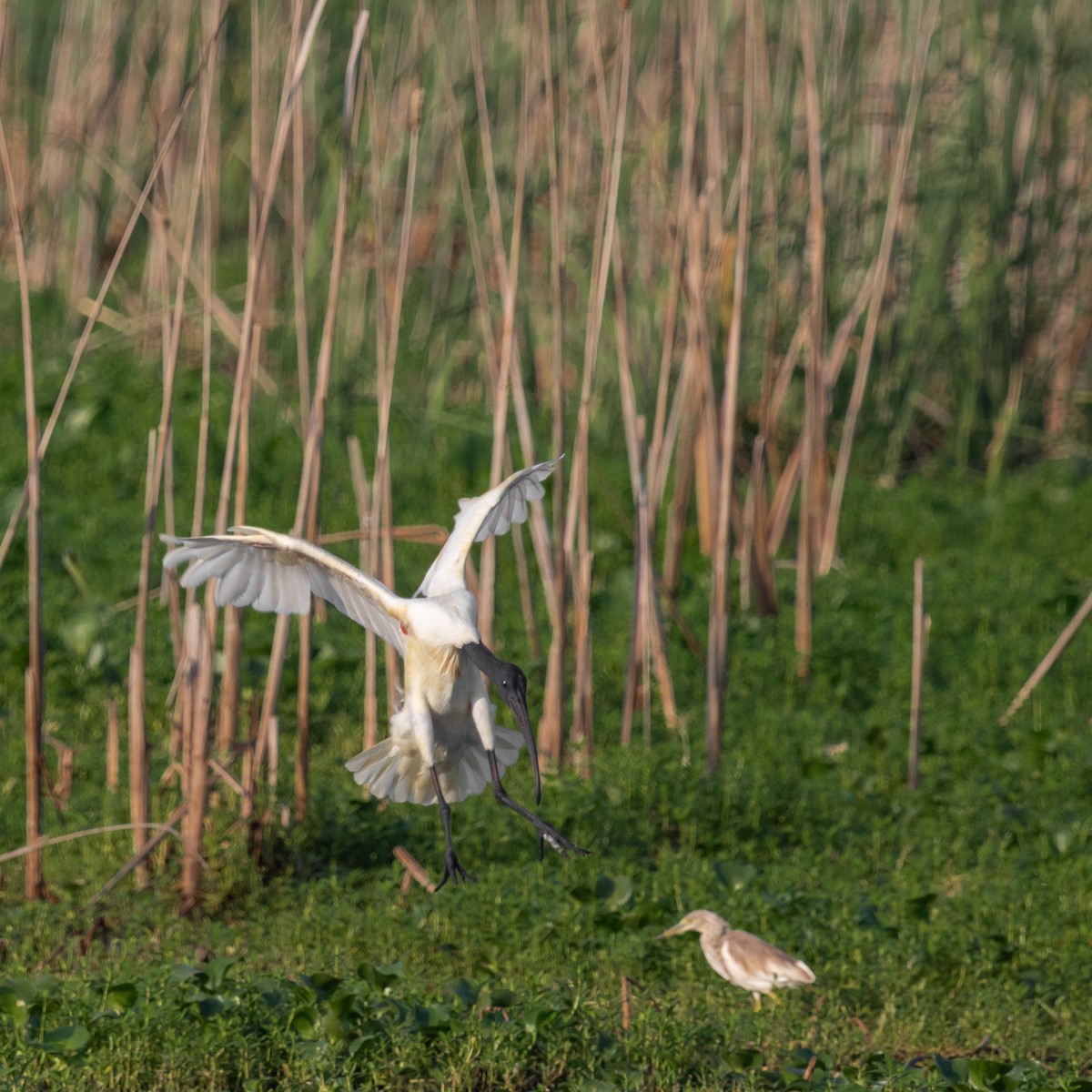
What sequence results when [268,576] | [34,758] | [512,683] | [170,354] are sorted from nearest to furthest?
[512,683], [268,576], [170,354], [34,758]

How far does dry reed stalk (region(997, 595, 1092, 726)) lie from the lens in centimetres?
552

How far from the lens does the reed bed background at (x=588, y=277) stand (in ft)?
16.0

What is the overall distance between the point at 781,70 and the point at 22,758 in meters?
4.04

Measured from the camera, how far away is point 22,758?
A: 5543 millimetres

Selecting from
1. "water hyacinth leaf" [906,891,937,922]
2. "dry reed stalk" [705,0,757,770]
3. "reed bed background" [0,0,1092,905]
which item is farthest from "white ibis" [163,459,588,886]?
Result: "dry reed stalk" [705,0,757,770]

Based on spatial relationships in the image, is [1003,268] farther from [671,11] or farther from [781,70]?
[671,11]

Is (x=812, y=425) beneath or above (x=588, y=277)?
beneath

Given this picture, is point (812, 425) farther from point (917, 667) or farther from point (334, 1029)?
point (334, 1029)

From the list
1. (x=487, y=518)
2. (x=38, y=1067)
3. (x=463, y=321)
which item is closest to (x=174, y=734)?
(x=38, y=1067)

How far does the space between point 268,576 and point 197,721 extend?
139 cm

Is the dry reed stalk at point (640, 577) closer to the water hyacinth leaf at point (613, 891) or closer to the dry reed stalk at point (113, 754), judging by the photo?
the water hyacinth leaf at point (613, 891)

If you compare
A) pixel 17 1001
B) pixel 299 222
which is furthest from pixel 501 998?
pixel 299 222

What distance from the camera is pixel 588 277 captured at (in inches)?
287

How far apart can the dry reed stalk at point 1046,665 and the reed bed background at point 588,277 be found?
2.52 feet
